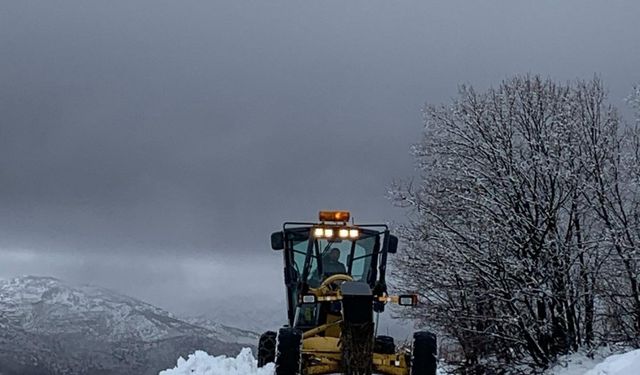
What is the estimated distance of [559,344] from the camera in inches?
662

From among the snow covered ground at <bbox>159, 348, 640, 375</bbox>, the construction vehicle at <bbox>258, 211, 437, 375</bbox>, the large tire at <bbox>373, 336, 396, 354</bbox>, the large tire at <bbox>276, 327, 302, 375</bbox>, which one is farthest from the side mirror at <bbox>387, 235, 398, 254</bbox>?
the large tire at <bbox>276, 327, 302, 375</bbox>

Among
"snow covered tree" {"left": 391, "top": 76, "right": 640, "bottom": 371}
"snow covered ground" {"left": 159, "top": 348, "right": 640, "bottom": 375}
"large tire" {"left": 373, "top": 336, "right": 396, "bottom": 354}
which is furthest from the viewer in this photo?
"snow covered tree" {"left": 391, "top": 76, "right": 640, "bottom": 371}

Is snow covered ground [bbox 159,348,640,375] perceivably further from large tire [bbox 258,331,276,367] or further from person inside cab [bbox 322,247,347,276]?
person inside cab [bbox 322,247,347,276]

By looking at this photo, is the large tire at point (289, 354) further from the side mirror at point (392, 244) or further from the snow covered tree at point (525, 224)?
the snow covered tree at point (525, 224)

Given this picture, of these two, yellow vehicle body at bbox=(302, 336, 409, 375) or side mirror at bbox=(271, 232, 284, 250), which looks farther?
side mirror at bbox=(271, 232, 284, 250)

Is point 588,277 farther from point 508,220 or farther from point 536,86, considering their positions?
point 536,86

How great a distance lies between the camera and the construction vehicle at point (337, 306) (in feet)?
26.9

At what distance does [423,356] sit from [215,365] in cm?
607

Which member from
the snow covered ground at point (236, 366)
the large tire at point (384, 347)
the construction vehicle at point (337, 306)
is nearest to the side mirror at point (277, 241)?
the construction vehicle at point (337, 306)

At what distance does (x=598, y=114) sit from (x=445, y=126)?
12.2ft

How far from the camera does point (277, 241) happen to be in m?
11.3

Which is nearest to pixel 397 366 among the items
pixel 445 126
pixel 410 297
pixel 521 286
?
pixel 410 297

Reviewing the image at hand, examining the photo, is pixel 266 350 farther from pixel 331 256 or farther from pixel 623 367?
pixel 623 367

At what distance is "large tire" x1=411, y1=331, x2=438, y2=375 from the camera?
28.9 ft
